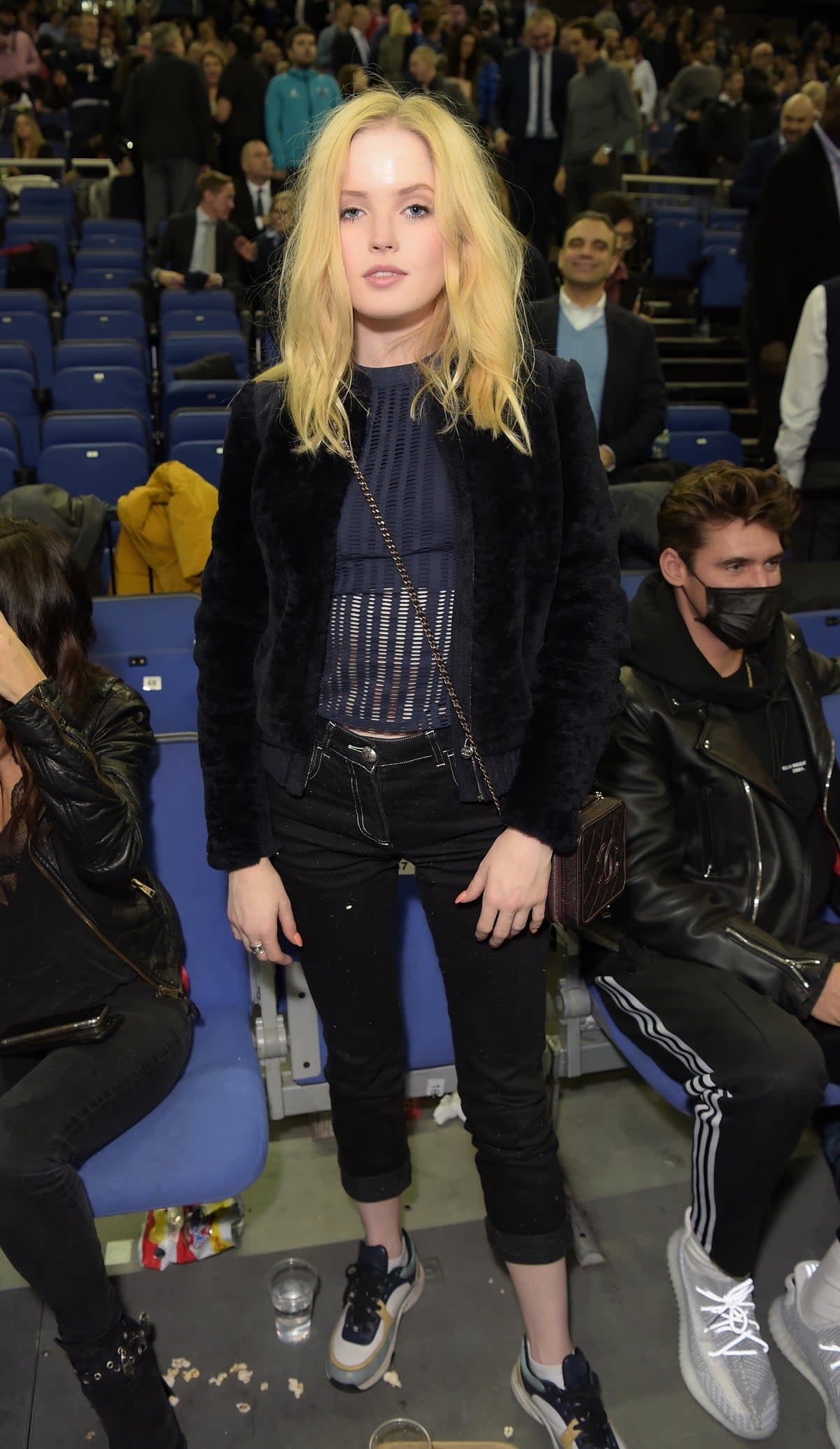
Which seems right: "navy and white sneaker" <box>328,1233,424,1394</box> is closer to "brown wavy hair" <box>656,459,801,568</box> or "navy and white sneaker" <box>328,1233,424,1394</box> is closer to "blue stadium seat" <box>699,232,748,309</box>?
"brown wavy hair" <box>656,459,801,568</box>

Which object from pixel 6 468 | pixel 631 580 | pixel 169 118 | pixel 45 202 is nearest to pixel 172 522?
pixel 6 468

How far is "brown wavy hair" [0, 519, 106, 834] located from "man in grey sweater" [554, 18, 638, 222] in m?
5.72

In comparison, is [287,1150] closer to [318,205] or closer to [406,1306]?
[406,1306]

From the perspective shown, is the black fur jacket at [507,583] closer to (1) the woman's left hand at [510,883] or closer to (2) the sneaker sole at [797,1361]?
(1) the woman's left hand at [510,883]

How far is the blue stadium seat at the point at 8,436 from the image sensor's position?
3.84 m

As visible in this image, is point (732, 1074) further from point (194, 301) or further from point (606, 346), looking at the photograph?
point (194, 301)

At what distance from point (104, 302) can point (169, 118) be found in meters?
1.35

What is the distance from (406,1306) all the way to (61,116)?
9760 mm

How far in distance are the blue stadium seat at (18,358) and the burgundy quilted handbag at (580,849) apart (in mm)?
4175

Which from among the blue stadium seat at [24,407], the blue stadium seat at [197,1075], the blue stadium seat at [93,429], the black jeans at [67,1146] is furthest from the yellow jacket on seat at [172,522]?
the black jeans at [67,1146]

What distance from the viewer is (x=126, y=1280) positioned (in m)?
1.77

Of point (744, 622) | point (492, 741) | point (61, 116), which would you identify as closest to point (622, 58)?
point (61, 116)

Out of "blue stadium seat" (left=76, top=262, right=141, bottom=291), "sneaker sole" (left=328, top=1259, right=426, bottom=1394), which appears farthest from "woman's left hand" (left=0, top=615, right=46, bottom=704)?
"blue stadium seat" (left=76, top=262, right=141, bottom=291)

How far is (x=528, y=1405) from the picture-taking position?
1538 millimetres
